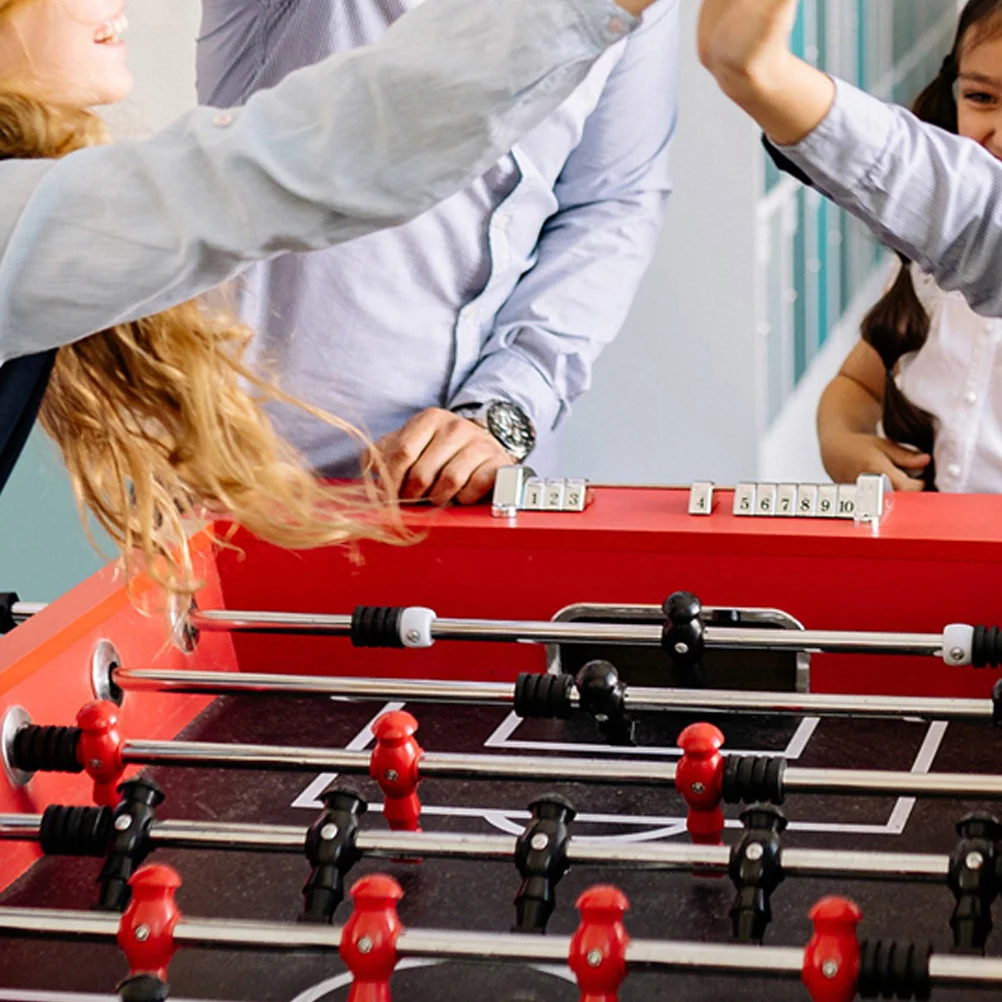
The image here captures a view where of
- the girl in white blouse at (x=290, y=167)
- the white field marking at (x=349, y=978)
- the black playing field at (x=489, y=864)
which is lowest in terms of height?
the white field marking at (x=349, y=978)

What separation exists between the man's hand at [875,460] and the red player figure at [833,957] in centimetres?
131

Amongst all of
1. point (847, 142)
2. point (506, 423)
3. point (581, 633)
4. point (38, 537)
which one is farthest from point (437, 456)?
point (38, 537)

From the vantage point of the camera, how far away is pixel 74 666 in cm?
127

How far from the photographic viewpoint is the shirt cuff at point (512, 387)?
76.8 inches

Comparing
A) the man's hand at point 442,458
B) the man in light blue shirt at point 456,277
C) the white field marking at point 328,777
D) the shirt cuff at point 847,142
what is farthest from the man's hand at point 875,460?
the white field marking at point 328,777

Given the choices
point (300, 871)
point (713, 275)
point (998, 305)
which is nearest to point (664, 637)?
point (300, 871)

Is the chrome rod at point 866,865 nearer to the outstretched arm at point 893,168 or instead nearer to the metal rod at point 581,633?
the metal rod at point 581,633

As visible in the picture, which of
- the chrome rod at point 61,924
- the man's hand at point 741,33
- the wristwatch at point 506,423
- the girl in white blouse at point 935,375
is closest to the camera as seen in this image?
the chrome rod at point 61,924

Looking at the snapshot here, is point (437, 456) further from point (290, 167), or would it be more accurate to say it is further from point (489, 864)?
point (290, 167)

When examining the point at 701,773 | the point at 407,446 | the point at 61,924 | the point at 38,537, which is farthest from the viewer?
the point at 38,537

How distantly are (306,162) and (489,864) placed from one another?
50 centimetres

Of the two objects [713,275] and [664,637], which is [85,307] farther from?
[713,275]

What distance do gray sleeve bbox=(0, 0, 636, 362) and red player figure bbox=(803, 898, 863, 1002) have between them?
18.1 inches

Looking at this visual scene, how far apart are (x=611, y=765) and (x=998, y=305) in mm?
668
